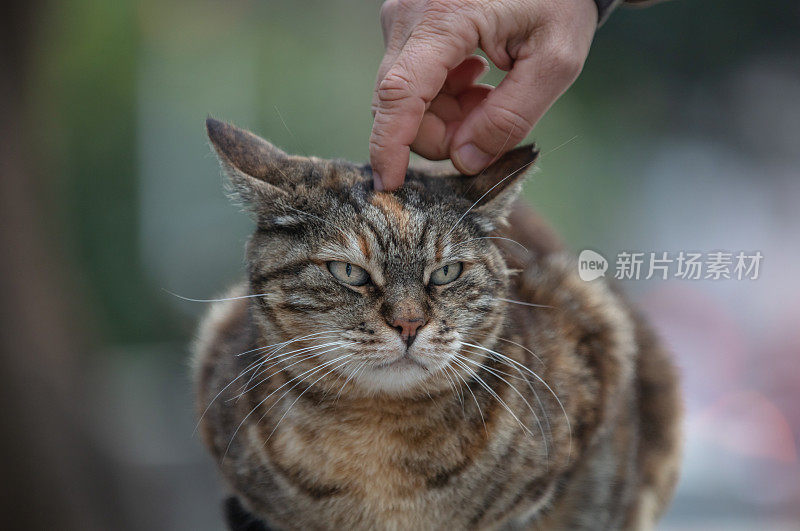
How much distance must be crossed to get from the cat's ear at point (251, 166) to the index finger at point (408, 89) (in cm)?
12

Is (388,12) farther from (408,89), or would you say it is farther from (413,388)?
(413,388)

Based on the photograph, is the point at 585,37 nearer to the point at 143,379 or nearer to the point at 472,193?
the point at 472,193

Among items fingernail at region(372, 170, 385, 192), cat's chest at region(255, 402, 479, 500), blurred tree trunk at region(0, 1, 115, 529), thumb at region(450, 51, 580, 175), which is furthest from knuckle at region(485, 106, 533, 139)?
blurred tree trunk at region(0, 1, 115, 529)

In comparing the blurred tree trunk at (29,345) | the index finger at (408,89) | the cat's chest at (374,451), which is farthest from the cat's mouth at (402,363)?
the blurred tree trunk at (29,345)

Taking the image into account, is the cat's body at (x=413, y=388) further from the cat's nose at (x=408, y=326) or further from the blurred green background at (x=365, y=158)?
the blurred green background at (x=365, y=158)

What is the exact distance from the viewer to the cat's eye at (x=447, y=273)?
34.1 inches

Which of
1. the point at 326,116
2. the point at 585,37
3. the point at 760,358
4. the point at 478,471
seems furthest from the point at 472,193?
the point at 760,358

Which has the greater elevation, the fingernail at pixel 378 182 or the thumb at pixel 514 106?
the thumb at pixel 514 106

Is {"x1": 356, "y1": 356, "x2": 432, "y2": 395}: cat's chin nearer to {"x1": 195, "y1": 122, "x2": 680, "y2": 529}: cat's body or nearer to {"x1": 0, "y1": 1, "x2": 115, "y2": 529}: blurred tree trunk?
{"x1": 195, "y1": 122, "x2": 680, "y2": 529}: cat's body

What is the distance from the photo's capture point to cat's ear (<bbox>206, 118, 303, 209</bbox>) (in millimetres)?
823

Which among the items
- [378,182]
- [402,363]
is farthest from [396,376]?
[378,182]

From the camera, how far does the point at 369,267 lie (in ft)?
2.74

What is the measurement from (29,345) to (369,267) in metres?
0.54

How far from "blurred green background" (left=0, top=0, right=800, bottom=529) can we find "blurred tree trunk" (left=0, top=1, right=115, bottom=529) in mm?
102
